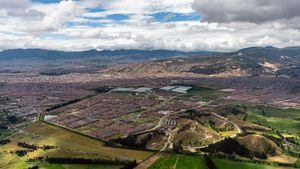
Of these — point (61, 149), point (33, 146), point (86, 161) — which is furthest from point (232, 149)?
point (33, 146)

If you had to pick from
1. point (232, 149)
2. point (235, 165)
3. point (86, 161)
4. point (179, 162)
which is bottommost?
point (235, 165)

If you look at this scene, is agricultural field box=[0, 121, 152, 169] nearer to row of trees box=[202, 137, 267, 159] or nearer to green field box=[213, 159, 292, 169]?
row of trees box=[202, 137, 267, 159]

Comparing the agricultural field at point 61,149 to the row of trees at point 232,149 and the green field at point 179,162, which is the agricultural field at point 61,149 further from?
the row of trees at point 232,149

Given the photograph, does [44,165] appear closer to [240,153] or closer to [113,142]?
[113,142]

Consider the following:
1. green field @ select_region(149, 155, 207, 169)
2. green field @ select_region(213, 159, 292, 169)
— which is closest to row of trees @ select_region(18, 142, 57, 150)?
green field @ select_region(149, 155, 207, 169)

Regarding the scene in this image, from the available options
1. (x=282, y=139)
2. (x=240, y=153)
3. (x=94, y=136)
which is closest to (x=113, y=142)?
(x=94, y=136)

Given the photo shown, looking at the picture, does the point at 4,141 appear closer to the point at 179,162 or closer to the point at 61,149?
the point at 61,149
